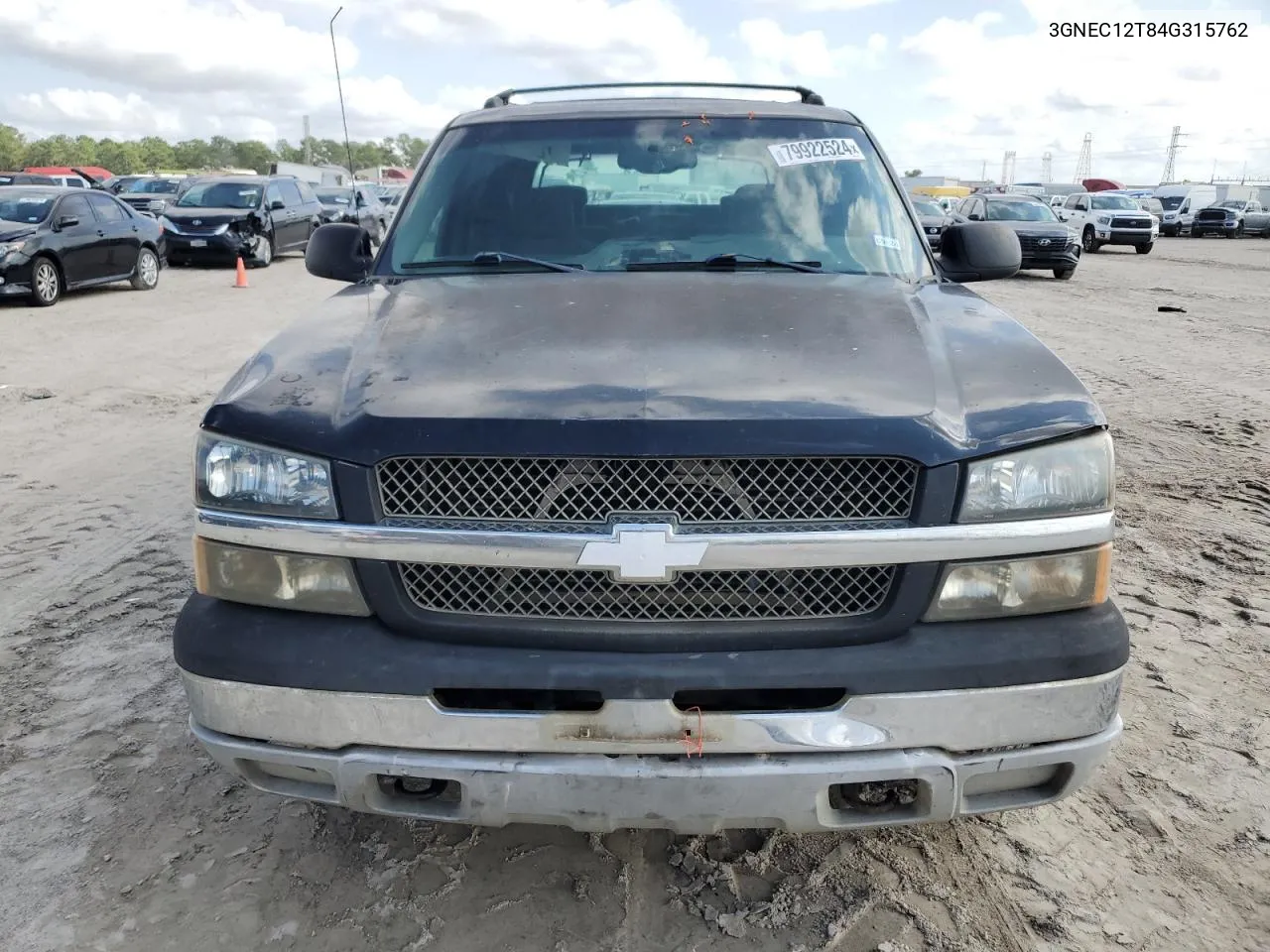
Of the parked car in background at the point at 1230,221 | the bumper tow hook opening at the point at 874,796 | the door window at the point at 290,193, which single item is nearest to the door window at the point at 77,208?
the door window at the point at 290,193

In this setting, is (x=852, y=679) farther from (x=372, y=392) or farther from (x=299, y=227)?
(x=299, y=227)

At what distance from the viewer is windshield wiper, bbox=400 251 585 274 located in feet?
10.7

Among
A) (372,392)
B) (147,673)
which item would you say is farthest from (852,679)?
(147,673)

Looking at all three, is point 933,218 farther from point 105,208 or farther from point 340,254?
point 340,254

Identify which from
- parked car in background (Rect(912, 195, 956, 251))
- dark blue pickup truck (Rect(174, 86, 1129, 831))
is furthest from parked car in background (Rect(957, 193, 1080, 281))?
dark blue pickup truck (Rect(174, 86, 1129, 831))

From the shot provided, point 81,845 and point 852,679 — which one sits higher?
point 852,679

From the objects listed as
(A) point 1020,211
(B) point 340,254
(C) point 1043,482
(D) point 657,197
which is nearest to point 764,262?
(D) point 657,197

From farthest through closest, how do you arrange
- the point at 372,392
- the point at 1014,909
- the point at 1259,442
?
the point at 1259,442
the point at 1014,909
the point at 372,392

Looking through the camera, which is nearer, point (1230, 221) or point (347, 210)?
point (347, 210)

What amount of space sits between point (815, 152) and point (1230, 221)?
132 feet

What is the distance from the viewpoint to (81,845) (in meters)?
2.71

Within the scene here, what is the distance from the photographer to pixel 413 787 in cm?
223

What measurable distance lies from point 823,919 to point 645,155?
8.13 ft

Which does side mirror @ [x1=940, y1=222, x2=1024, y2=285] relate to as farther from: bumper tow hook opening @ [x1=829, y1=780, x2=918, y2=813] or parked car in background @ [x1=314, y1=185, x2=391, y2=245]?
parked car in background @ [x1=314, y1=185, x2=391, y2=245]
